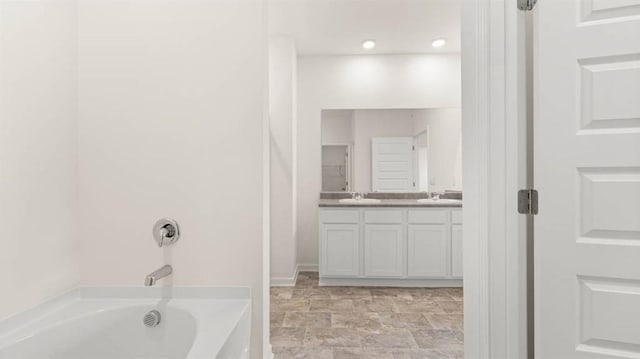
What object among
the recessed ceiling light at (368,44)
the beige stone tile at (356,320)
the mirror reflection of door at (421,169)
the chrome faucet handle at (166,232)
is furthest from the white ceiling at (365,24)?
the beige stone tile at (356,320)

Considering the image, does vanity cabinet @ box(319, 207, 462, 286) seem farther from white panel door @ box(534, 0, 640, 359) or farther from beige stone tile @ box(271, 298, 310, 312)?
white panel door @ box(534, 0, 640, 359)

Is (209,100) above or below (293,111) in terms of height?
below

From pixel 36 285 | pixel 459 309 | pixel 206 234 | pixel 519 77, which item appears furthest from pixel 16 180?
pixel 459 309

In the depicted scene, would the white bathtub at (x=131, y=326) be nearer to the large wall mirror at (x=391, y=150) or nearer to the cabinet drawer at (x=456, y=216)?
the cabinet drawer at (x=456, y=216)

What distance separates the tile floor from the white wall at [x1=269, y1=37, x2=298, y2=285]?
36cm

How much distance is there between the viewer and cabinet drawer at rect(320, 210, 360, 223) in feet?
12.4

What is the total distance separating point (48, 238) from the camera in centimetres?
155

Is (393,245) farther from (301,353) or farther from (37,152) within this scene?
(37,152)

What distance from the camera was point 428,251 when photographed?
3713mm

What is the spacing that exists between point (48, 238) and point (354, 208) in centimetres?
276

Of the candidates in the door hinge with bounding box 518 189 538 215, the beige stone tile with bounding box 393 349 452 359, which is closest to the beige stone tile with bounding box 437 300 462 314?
the beige stone tile with bounding box 393 349 452 359

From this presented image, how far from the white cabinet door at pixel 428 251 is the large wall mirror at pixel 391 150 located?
0.69 m

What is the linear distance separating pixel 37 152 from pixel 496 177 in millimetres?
2003

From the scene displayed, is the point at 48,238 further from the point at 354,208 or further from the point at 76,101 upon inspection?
the point at 354,208
